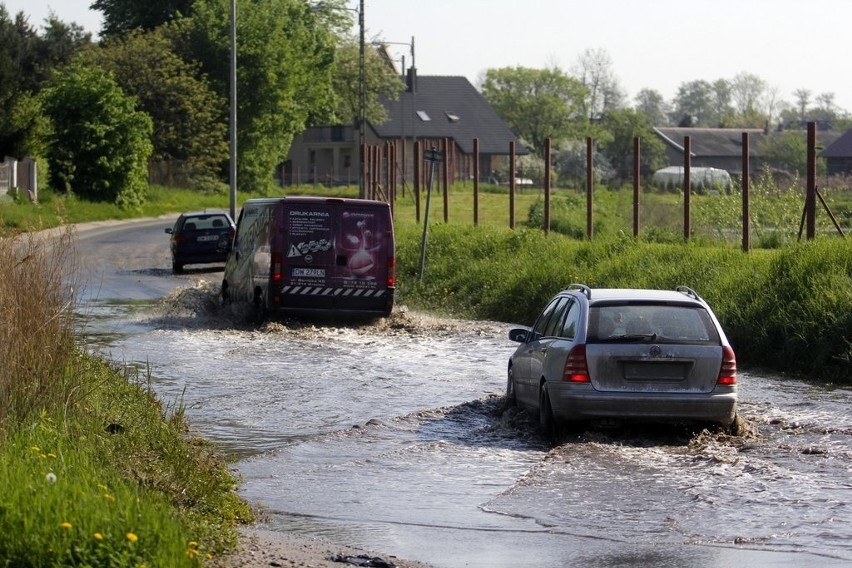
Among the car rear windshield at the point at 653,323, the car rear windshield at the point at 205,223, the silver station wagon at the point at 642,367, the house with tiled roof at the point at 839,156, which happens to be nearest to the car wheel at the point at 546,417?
the silver station wagon at the point at 642,367

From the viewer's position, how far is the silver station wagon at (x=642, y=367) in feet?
39.2

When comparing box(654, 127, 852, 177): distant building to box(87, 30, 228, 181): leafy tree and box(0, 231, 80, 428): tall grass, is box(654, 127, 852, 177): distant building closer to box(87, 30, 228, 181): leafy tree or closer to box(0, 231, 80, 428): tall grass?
box(87, 30, 228, 181): leafy tree

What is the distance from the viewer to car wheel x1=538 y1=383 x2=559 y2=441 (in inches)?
486

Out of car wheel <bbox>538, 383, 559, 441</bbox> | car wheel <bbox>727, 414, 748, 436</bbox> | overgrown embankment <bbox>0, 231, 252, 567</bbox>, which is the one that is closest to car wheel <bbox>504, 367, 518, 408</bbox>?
car wheel <bbox>538, 383, 559, 441</bbox>

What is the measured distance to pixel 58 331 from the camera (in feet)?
35.0

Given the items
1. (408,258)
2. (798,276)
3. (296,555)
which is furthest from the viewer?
(408,258)

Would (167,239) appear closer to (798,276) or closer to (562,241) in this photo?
(562,241)

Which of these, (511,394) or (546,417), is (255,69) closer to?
(511,394)

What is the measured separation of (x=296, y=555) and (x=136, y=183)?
58966mm

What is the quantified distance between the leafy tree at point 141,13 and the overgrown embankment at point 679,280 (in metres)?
62.0

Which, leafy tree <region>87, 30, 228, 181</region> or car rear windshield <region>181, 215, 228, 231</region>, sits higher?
leafy tree <region>87, 30, 228, 181</region>

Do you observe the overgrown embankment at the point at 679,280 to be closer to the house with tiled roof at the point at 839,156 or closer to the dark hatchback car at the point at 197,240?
the dark hatchback car at the point at 197,240

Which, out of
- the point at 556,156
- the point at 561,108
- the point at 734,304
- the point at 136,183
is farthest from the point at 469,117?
the point at 734,304

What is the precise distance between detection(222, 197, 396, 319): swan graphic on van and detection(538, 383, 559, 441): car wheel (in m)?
9.30
